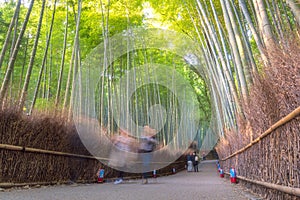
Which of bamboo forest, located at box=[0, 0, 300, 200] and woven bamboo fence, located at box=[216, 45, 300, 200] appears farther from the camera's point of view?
bamboo forest, located at box=[0, 0, 300, 200]

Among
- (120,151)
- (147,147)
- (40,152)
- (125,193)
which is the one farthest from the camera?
(120,151)

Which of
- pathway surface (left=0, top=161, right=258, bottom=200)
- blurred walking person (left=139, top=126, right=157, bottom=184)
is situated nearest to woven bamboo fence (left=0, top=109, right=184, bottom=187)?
pathway surface (left=0, top=161, right=258, bottom=200)

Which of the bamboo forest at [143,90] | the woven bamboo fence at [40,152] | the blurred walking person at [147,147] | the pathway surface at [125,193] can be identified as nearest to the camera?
the bamboo forest at [143,90]

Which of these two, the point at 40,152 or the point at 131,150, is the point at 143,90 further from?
the point at 40,152

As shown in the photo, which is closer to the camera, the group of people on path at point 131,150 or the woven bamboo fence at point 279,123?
the woven bamboo fence at point 279,123

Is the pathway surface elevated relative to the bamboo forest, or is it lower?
lower

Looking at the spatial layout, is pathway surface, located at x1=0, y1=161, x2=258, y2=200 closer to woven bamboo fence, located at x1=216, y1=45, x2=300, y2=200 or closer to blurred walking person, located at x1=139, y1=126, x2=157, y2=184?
woven bamboo fence, located at x1=216, y1=45, x2=300, y2=200

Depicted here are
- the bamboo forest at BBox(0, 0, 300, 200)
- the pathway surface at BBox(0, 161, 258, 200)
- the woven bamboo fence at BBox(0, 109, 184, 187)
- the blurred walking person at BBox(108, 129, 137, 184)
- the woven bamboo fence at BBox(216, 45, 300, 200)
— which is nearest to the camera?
the woven bamboo fence at BBox(216, 45, 300, 200)

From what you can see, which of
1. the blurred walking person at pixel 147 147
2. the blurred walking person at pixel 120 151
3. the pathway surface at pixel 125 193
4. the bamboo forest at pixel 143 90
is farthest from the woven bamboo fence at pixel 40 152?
the blurred walking person at pixel 147 147

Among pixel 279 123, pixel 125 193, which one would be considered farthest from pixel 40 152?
pixel 279 123

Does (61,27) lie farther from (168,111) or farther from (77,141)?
(168,111)

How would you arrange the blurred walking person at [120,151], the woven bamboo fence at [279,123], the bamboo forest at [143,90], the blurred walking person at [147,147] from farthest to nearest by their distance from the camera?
the blurred walking person at [120,151] → the blurred walking person at [147,147] → the bamboo forest at [143,90] → the woven bamboo fence at [279,123]

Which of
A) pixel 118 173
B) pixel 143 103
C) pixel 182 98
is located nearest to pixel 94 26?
pixel 118 173

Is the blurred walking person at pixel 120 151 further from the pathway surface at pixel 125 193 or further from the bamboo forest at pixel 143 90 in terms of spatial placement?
the pathway surface at pixel 125 193
